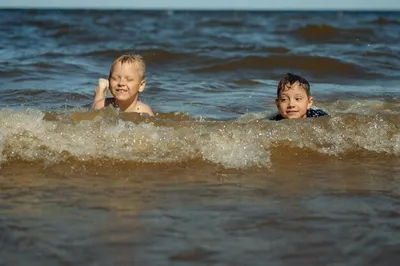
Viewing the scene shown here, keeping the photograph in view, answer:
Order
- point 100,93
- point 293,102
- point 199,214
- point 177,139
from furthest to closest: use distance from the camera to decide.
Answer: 1. point 100,93
2. point 293,102
3. point 177,139
4. point 199,214

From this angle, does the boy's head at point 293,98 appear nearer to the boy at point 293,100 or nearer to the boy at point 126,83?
the boy at point 293,100

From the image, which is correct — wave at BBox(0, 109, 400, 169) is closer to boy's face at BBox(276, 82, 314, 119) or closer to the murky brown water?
the murky brown water

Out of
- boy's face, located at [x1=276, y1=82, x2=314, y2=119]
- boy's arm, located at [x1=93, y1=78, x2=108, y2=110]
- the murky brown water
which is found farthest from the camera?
boy's arm, located at [x1=93, y1=78, x2=108, y2=110]

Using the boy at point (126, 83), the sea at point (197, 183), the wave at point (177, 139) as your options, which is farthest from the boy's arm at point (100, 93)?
the wave at point (177, 139)

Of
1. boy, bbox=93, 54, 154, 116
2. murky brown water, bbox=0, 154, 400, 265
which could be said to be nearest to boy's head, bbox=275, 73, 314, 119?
boy, bbox=93, 54, 154, 116

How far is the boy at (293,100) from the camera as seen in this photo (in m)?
5.69

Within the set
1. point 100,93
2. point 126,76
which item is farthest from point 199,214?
point 100,93

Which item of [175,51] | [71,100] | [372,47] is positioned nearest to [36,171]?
[71,100]

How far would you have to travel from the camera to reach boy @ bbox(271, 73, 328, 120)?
5.69 metres

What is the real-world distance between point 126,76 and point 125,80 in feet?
0.18

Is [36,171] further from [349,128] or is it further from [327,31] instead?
[327,31]

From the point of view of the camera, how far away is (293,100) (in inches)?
224

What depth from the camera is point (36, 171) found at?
4.03m

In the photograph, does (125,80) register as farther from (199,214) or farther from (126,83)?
(199,214)
